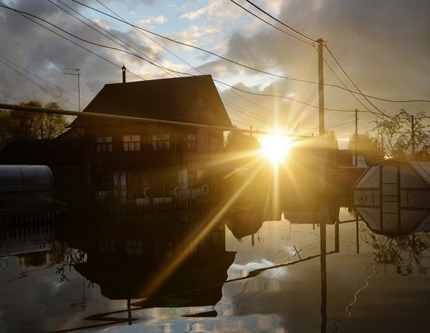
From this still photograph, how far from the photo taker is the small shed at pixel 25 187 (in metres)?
20.9

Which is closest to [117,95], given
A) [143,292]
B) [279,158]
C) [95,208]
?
[279,158]

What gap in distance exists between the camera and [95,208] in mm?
20781

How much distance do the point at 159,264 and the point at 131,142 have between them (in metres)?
26.6

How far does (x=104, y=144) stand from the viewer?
119ft

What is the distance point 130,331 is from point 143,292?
2.01 meters

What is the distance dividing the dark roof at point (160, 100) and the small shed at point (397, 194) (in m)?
17.1

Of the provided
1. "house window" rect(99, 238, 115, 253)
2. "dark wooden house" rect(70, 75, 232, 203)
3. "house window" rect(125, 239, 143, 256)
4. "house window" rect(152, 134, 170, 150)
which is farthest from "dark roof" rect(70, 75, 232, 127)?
"house window" rect(125, 239, 143, 256)

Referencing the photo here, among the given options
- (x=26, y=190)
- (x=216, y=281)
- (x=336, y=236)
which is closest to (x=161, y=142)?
(x=26, y=190)

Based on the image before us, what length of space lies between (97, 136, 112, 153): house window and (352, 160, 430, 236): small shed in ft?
72.9

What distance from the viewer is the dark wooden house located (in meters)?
34.2

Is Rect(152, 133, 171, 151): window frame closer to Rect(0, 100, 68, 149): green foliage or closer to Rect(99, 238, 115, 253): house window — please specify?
Rect(99, 238, 115, 253): house window

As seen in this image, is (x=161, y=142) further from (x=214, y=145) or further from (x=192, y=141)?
(x=214, y=145)

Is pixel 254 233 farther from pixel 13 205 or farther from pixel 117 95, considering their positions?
pixel 117 95

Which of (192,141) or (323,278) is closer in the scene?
(323,278)
